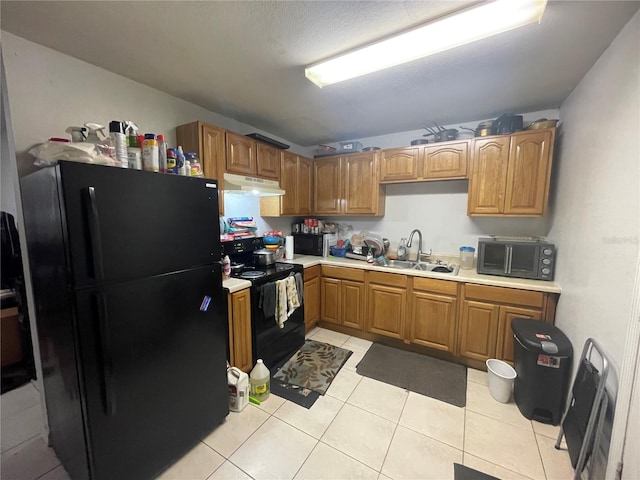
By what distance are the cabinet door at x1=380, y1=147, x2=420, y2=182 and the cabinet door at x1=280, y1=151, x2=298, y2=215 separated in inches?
41.4

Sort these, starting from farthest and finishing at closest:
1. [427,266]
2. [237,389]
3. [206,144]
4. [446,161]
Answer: [427,266] → [446,161] → [206,144] → [237,389]

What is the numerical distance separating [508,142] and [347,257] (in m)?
2.02

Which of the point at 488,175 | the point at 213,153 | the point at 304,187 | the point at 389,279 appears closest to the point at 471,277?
the point at 389,279

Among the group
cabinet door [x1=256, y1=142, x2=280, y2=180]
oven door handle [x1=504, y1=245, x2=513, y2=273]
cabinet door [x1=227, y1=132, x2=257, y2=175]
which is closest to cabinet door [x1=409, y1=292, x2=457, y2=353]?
oven door handle [x1=504, y1=245, x2=513, y2=273]

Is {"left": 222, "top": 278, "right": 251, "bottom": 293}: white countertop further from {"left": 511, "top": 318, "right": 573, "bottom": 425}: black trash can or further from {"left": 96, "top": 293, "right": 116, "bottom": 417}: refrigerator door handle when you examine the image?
{"left": 511, "top": 318, "right": 573, "bottom": 425}: black trash can

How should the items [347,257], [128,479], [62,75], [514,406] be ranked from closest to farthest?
1. [128,479]
2. [62,75]
3. [514,406]
4. [347,257]

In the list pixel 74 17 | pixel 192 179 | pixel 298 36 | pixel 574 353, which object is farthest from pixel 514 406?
pixel 74 17

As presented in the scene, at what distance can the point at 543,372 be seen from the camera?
5.61ft

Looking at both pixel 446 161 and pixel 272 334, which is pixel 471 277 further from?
pixel 272 334

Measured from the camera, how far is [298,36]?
1405 millimetres

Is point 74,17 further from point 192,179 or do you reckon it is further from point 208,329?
point 208,329

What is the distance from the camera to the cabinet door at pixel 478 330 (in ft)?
7.37

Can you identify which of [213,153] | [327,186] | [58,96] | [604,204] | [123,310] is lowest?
[123,310]

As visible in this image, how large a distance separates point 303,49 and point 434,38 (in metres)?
0.74
